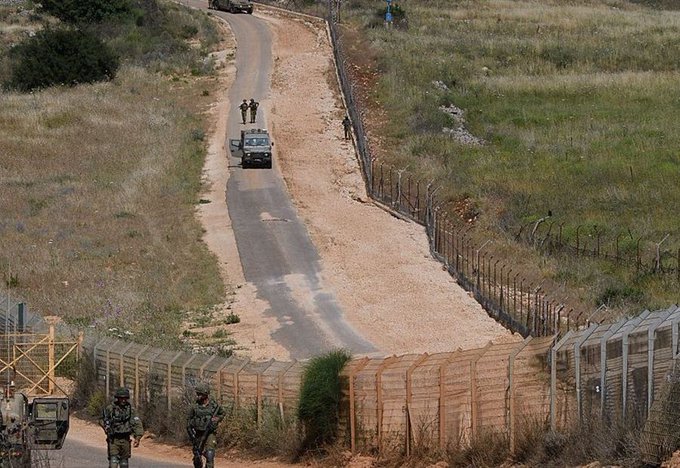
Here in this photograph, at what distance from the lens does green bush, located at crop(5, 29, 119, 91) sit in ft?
274

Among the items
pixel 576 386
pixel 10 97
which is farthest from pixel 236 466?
pixel 10 97

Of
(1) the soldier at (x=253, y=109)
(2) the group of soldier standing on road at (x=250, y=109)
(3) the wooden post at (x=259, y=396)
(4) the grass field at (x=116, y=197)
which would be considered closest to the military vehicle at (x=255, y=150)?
(4) the grass field at (x=116, y=197)

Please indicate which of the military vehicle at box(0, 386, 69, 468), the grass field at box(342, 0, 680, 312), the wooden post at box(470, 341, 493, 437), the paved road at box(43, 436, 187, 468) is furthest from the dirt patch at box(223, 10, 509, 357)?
the military vehicle at box(0, 386, 69, 468)

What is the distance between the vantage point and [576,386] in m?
21.3

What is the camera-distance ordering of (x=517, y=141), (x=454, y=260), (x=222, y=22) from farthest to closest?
(x=222, y=22) < (x=517, y=141) < (x=454, y=260)

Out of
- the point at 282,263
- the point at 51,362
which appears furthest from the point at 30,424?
the point at 282,263

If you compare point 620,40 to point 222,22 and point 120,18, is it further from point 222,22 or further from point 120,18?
point 120,18

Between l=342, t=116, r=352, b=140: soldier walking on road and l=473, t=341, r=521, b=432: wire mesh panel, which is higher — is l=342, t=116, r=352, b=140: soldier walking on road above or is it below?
below

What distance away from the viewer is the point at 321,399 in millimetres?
24922

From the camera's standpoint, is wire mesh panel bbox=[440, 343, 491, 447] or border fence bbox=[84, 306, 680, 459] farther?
wire mesh panel bbox=[440, 343, 491, 447]

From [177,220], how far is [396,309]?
14.0 m

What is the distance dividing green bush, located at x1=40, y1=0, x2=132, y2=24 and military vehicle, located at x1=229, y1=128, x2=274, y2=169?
147 ft

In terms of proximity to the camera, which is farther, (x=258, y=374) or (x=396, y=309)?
(x=396, y=309)

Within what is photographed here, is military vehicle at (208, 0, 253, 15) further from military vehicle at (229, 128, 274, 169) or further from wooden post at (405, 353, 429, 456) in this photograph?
wooden post at (405, 353, 429, 456)
